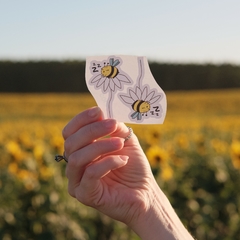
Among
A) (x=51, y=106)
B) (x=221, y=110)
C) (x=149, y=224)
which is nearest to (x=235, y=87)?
(x=221, y=110)

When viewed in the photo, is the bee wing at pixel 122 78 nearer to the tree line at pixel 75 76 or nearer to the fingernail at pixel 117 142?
the fingernail at pixel 117 142

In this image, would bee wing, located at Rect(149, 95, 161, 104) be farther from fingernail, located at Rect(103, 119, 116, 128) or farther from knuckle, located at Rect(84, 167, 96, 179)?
knuckle, located at Rect(84, 167, 96, 179)

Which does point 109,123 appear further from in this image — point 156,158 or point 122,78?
point 156,158

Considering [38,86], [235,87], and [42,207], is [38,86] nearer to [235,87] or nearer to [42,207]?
[235,87]

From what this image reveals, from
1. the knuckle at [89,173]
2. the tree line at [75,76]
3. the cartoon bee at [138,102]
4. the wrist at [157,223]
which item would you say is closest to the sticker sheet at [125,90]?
the cartoon bee at [138,102]

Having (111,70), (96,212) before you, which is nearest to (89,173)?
(111,70)
